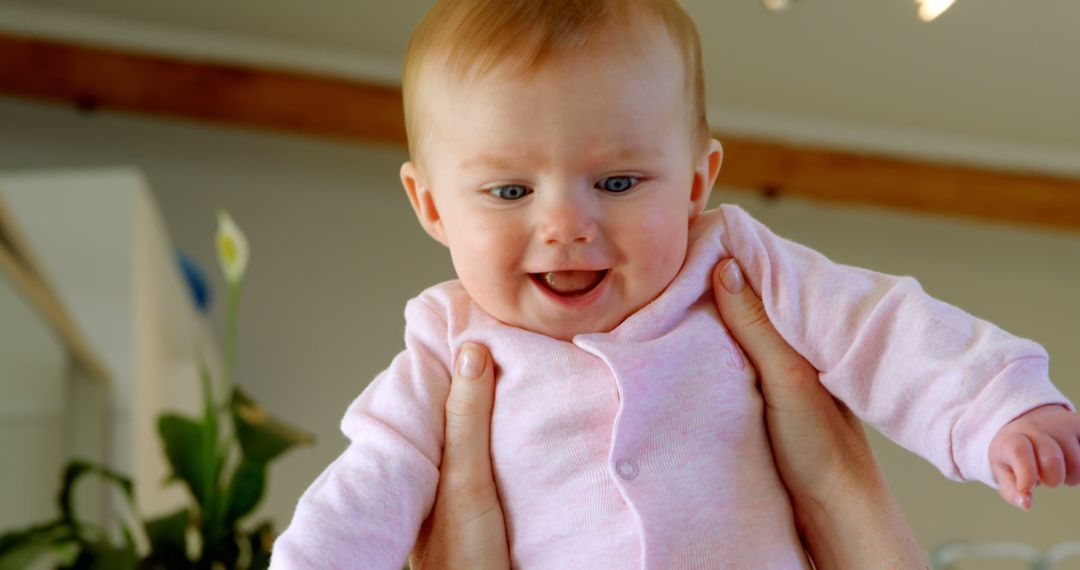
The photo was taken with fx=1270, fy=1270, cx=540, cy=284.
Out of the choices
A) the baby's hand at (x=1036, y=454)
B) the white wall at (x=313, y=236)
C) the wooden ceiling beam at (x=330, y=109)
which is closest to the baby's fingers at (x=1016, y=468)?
the baby's hand at (x=1036, y=454)

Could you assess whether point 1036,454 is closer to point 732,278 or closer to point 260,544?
point 732,278

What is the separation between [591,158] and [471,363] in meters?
0.15

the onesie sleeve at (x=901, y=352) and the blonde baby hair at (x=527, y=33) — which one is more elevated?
the blonde baby hair at (x=527, y=33)

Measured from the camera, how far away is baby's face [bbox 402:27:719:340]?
2.33 ft

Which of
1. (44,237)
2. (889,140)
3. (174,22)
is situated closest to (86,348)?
(44,237)

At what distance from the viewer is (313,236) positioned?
4.31 m

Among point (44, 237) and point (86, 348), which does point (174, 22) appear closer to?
point (44, 237)

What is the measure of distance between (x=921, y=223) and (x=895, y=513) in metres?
3.66

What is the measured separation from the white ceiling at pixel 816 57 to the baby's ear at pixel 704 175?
0.51 meters

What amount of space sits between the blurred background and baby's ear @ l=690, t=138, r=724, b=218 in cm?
170

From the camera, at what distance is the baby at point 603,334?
2.31ft

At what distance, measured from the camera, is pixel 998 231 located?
4254 millimetres

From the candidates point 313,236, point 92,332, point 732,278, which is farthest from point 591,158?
point 313,236

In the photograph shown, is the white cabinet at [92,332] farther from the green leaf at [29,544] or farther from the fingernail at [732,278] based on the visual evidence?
the fingernail at [732,278]
